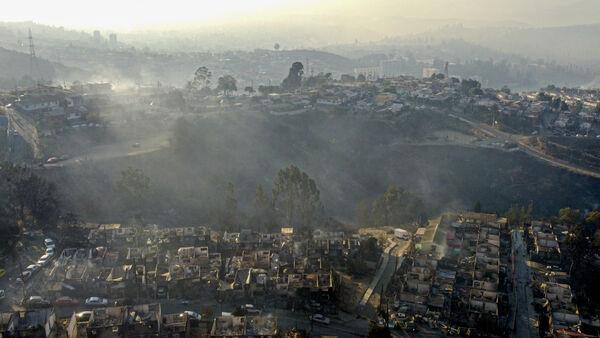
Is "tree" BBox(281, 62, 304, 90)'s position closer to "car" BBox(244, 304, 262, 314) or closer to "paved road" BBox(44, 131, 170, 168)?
"paved road" BBox(44, 131, 170, 168)

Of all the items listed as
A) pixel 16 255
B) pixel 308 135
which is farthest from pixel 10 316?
pixel 308 135

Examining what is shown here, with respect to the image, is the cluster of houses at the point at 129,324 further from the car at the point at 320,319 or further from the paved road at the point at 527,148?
the paved road at the point at 527,148

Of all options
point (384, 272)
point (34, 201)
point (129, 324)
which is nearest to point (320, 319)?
point (384, 272)

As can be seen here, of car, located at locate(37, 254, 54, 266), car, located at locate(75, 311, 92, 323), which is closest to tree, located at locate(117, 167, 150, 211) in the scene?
car, located at locate(37, 254, 54, 266)

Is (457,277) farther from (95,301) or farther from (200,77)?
(200,77)

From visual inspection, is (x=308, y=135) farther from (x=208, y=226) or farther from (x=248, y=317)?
(x=248, y=317)

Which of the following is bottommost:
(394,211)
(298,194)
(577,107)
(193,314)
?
(394,211)
